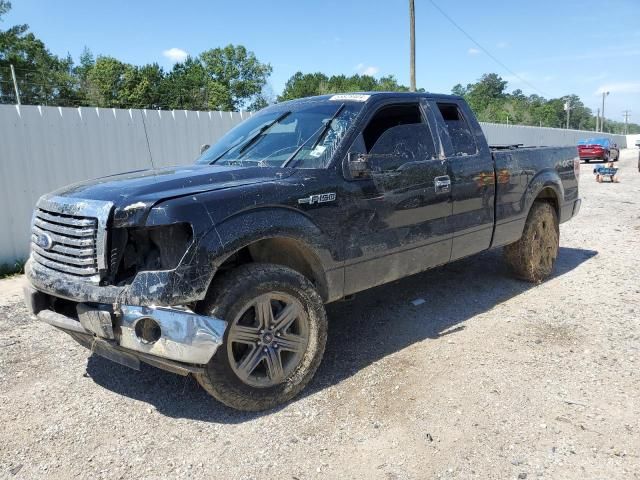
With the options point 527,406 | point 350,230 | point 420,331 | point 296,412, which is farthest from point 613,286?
point 296,412

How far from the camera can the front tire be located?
116 inches

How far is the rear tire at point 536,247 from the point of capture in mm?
5680

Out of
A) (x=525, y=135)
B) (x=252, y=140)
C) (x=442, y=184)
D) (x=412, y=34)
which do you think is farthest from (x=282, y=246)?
(x=525, y=135)

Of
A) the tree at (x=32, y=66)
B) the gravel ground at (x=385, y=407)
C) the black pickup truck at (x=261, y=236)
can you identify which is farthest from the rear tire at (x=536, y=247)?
the tree at (x=32, y=66)

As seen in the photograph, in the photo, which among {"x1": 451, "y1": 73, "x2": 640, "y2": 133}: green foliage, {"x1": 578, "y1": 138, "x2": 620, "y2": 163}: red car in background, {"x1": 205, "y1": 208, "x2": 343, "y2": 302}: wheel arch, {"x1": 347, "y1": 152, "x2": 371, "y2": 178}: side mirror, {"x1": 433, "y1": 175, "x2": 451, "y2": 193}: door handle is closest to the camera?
{"x1": 205, "y1": 208, "x2": 343, "y2": 302}: wheel arch

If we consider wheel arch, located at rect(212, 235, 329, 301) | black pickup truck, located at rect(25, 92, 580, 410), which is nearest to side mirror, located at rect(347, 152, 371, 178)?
black pickup truck, located at rect(25, 92, 580, 410)

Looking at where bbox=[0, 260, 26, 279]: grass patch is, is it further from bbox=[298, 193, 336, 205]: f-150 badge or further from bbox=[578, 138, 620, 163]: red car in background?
bbox=[578, 138, 620, 163]: red car in background

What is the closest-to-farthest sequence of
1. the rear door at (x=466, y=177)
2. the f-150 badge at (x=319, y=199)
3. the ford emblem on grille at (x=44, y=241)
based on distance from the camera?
the ford emblem on grille at (x=44, y=241) < the f-150 badge at (x=319, y=199) < the rear door at (x=466, y=177)

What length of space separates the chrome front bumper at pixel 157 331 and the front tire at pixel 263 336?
0.18 meters

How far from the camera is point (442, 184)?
427 centimetres

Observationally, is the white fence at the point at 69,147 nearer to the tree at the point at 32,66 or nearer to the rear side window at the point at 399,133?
the rear side window at the point at 399,133

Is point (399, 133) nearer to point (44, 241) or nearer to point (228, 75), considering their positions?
point (44, 241)

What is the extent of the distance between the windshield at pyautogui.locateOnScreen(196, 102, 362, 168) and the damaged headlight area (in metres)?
1.05

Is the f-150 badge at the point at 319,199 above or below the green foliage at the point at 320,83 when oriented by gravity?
below
